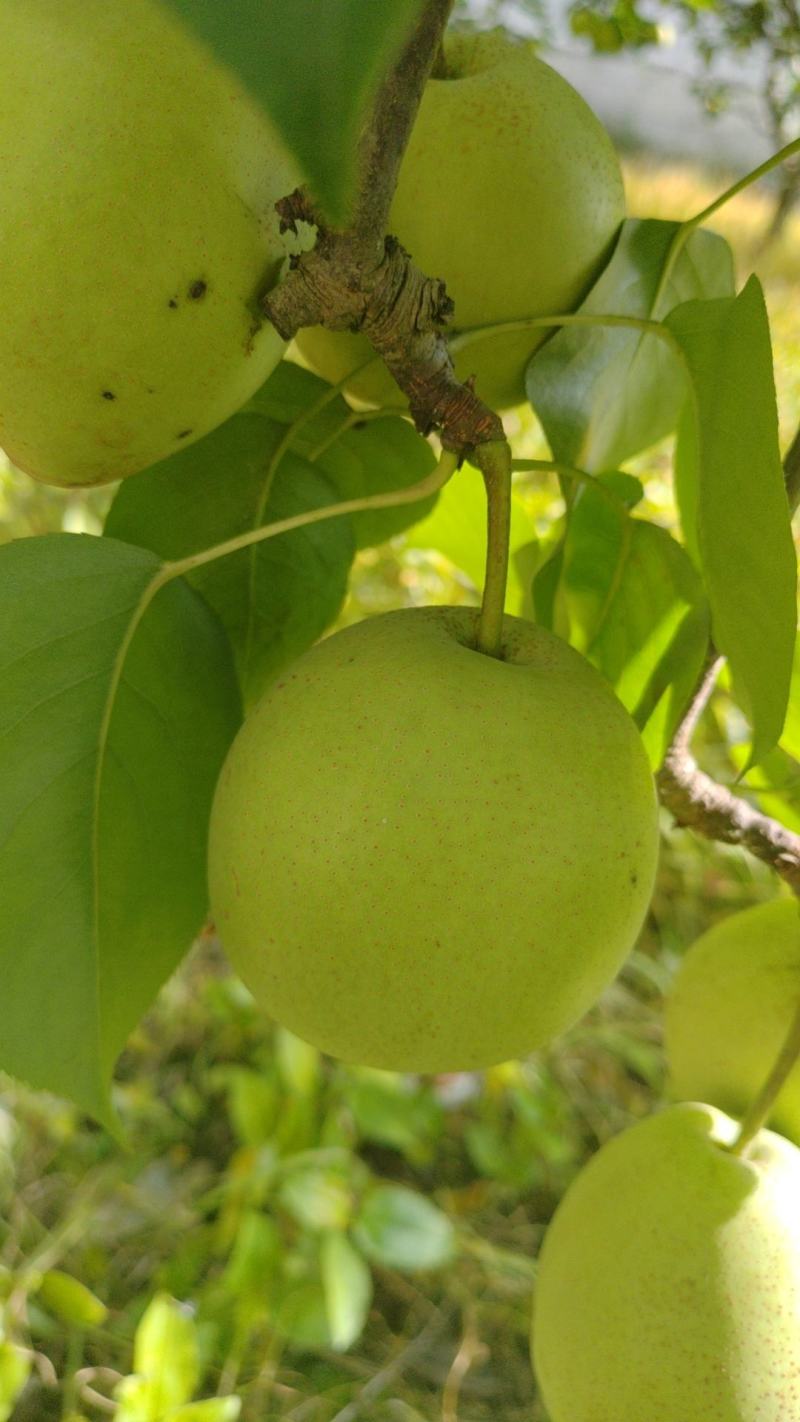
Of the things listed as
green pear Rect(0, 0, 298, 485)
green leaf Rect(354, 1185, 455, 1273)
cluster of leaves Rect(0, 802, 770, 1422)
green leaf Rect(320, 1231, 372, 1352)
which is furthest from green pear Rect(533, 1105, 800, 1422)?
green leaf Rect(354, 1185, 455, 1273)

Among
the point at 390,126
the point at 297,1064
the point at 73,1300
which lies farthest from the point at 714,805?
the point at 297,1064

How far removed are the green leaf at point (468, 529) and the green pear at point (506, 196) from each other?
0.44 ft

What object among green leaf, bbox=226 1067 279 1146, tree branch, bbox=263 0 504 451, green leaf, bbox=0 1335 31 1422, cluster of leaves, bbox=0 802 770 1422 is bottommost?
cluster of leaves, bbox=0 802 770 1422

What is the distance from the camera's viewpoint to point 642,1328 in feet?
1.51

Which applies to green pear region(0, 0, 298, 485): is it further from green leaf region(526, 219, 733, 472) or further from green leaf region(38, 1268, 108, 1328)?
green leaf region(38, 1268, 108, 1328)

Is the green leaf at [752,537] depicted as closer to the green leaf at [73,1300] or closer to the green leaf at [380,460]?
the green leaf at [380,460]

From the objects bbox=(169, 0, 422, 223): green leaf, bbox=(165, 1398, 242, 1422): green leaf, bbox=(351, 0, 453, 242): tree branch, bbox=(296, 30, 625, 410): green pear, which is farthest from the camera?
bbox=(165, 1398, 242, 1422): green leaf

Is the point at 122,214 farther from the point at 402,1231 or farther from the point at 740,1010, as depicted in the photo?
the point at 402,1231

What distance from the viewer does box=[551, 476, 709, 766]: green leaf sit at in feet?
1.53

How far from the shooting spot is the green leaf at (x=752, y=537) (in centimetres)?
33

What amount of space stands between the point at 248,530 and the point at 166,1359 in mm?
639

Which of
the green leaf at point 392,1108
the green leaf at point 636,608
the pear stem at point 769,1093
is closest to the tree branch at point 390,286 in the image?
the green leaf at point 636,608

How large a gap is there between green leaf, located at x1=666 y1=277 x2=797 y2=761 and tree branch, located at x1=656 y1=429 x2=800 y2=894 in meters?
0.16

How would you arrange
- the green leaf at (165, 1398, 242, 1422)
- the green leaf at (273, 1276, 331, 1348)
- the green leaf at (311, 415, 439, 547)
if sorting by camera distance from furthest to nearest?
the green leaf at (273, 1276, 331, 1348), the green leaf at (165, 1398, 242, 1422), the green leaf at (311, 415, 439, 547)
